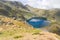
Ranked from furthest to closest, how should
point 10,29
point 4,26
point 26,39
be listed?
1. point 4,26
2. point 10,29
3. point 26,39

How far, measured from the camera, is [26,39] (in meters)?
18.7

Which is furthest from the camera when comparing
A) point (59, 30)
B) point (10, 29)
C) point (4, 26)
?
point (59, 30)

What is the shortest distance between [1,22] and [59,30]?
932 inches

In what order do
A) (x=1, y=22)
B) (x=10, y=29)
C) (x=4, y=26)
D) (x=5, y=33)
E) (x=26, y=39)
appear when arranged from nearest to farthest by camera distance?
1. (x=26, y=39)
2. (x=5, y=33)
3. (x=10, y=29)
4. (x=4, y=26)
5. (x=1, y=22)

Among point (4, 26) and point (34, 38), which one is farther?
point (4, 26)

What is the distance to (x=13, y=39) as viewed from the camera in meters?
19.6

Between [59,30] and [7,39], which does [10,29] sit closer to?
[7,39]

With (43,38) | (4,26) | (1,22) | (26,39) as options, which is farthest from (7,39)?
(1,22)

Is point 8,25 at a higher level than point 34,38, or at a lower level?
higher

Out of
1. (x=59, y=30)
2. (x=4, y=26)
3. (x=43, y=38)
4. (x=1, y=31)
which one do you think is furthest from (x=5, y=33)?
(x=59, y=30)

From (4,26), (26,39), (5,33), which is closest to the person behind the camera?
(26,39)

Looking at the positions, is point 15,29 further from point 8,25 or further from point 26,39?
point 26,39

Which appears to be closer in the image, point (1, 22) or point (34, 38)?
point (34, 38)

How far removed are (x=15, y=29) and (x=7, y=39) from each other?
6023 mm
